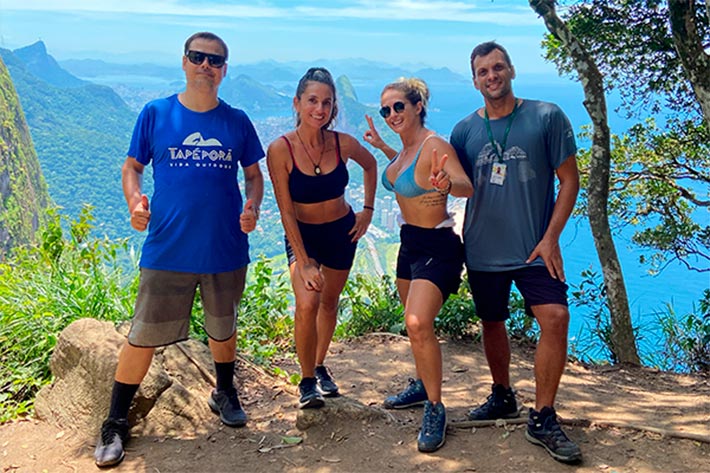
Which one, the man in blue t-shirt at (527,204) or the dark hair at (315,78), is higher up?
the dark hair at (315,78)

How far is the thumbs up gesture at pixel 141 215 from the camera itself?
338cm

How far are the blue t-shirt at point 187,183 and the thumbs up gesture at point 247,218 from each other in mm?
84

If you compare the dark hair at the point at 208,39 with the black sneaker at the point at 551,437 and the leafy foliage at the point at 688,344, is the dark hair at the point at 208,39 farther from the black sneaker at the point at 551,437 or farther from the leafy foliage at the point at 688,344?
the leafy foliage at the point at 688,344

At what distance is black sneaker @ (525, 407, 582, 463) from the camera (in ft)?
10.9

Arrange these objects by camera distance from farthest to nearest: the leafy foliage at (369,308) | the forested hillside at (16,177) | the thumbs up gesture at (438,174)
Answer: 1. the forested hillside at (16,177)
2. the leafy foliage at (369,308)
3. the thumbs up gesture at (438,174)

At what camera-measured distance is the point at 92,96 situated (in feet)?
238

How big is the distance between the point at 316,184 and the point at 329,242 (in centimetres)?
39

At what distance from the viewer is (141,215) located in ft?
11.1

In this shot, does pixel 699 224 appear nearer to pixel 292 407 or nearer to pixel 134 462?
pixel 292 407

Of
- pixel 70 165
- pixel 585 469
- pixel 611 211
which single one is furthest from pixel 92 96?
pixel 585 469

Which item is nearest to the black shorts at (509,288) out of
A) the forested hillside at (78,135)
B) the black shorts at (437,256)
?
the black shorts at (437,256)

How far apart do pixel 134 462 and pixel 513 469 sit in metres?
2.12

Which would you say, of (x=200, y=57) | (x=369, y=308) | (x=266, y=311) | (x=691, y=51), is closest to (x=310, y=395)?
(x=200, y=57)

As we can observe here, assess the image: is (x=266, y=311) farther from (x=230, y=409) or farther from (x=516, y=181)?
(x=516, y=181)
